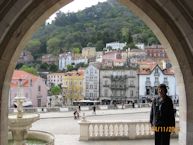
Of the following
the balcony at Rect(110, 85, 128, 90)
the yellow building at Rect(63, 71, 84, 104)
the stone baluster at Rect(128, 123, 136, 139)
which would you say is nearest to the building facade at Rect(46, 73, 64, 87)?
the yellow building at Rect(63, 71, 84, 104)

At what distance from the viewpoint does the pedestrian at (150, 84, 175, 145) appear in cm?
591

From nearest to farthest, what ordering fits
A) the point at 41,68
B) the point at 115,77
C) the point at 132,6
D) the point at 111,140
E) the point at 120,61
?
the point at 132,6
the point at 111,140
the point at 115,77
the point at 120,61
the point at 41,68

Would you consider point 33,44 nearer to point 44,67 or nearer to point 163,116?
point 44,67

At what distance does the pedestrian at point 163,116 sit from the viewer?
5.91 m

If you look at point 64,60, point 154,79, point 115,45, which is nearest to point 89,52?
point 64,60

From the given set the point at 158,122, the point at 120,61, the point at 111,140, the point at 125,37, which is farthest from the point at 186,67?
the point at 125,37

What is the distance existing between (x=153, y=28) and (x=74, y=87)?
78478 mm

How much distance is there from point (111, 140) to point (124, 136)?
0.51 meters

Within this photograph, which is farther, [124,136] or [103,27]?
[103,27]

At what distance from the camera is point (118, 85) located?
7869 centimetres

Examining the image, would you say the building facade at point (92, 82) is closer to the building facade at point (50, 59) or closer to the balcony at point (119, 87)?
the balcony at point (119, 87)

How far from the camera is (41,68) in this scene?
11944cm

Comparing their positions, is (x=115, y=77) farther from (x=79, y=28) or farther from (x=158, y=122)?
(x=158, y=122)

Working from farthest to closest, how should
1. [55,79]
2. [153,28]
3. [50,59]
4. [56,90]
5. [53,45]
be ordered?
1. [50,59]
2. [53,45]
3. [55,79]
4. [56,90]
5. [153,28]
